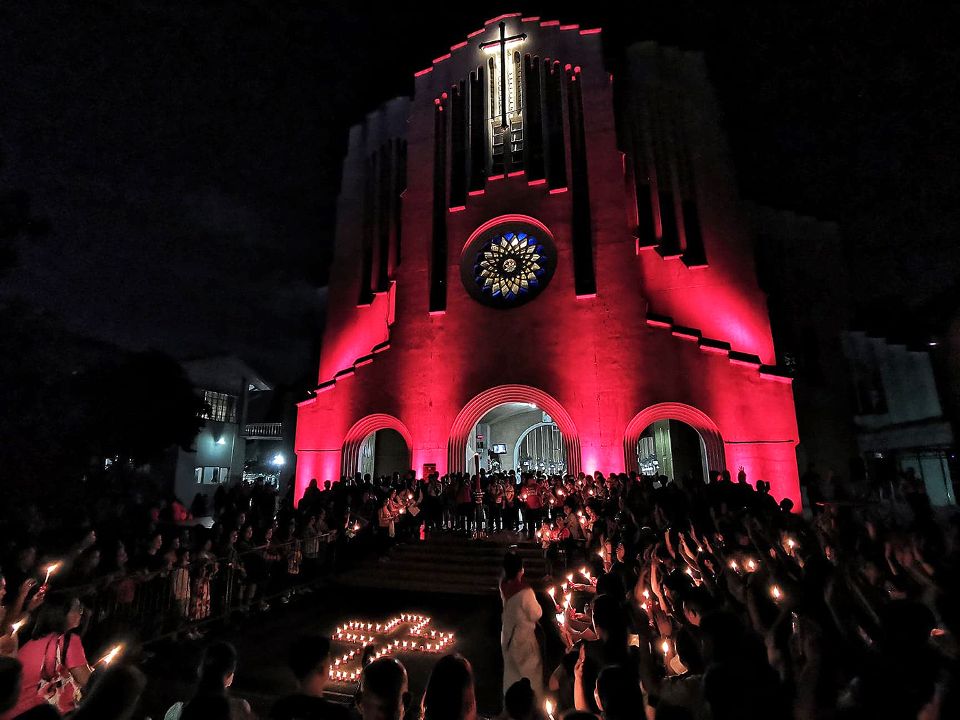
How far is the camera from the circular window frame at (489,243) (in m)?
21.0

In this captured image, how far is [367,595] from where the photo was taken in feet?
37.1

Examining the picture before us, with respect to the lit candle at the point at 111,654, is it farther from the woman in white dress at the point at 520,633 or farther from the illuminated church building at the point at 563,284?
the illuminated church building at the point at 563,284

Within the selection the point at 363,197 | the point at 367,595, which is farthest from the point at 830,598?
the point at 363,197

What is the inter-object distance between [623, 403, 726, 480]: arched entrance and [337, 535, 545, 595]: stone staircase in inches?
235

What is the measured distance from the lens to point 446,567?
1246 centimetres

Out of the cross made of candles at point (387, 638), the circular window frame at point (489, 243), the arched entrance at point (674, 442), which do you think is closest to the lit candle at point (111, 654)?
the cross made of candles at point (387, 638)

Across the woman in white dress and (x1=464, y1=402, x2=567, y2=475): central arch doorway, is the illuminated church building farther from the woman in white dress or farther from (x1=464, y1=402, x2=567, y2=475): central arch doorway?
the woman in white dress

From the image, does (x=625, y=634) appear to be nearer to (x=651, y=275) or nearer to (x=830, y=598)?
(x=830, y=598)

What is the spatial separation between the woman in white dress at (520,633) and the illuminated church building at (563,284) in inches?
561

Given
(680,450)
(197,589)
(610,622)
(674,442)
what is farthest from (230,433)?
(610,622)

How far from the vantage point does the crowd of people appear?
2.32 metres

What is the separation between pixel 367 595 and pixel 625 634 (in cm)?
944

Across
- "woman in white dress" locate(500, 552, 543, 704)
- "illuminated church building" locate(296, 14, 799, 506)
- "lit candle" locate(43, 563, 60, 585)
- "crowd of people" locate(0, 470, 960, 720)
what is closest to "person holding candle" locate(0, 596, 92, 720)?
"crowd of people" locate(0, 470, 960, 720)

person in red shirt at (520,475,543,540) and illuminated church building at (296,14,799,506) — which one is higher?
illuminated church building at (296,14,799,506)
